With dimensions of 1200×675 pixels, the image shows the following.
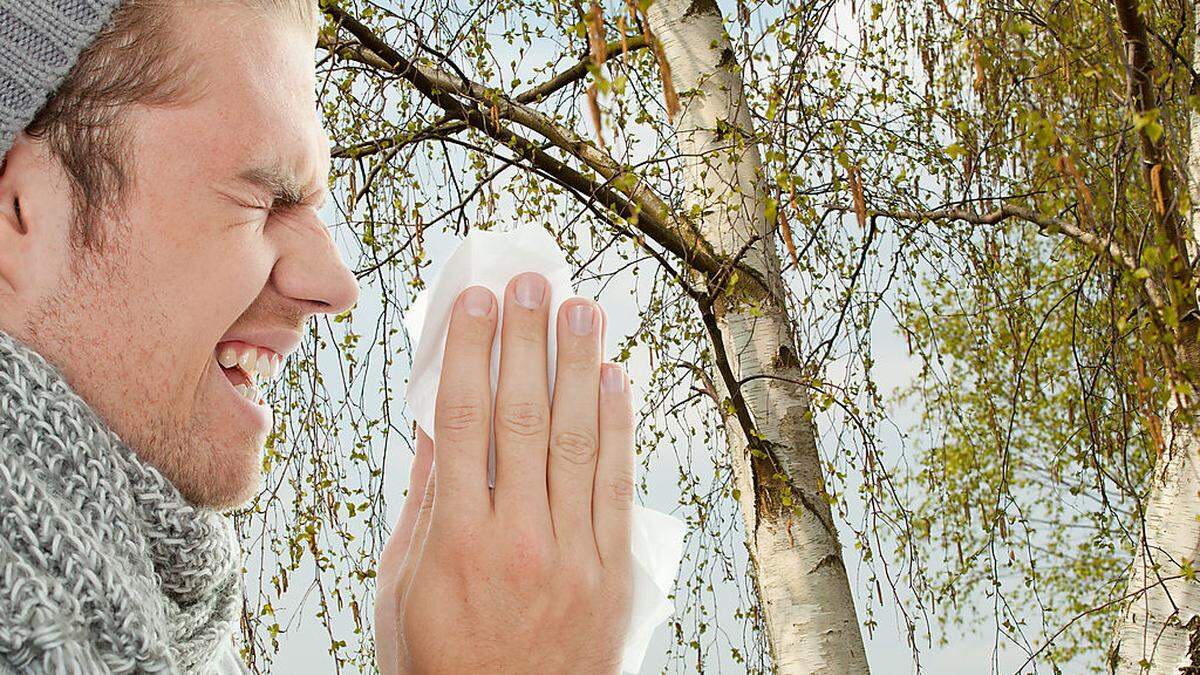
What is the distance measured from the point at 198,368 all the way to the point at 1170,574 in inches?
86.1

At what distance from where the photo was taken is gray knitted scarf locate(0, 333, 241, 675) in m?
0.83

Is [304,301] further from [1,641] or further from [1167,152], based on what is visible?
[1167,152]

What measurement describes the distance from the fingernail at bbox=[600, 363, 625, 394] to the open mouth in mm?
351

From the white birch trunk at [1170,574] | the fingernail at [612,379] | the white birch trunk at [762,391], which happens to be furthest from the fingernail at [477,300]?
the white birch trunk at [1170,574]

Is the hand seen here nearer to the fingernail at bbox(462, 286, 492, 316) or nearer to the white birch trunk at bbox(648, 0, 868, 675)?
the fingernail at bbox(462, 286, 492, 316)

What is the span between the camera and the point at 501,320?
3.58ft

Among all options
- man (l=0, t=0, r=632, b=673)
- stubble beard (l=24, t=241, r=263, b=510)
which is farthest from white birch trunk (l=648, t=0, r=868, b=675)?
stubble beard (l=24, t=241, r=263, b=510)

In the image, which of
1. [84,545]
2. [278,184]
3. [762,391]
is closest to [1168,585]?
[762,391]

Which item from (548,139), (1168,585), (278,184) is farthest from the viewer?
(548,139)

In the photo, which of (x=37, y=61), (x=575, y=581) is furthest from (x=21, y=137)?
(x=575, y=581)

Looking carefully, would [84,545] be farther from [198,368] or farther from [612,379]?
[612,379]

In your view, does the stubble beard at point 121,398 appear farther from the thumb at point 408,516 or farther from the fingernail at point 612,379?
the fingernail at point 612,379

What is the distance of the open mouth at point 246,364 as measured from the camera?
1140 mm

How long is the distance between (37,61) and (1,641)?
51 cm
